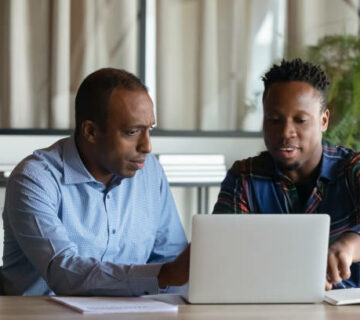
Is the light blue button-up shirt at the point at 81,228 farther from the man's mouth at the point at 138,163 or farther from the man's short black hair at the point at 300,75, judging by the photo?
the man's short black hair at the point at 300,75

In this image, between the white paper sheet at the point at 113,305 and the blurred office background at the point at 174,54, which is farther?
the blurred office background at the point at 174,54

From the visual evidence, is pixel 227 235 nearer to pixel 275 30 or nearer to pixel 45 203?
pixel 45 203

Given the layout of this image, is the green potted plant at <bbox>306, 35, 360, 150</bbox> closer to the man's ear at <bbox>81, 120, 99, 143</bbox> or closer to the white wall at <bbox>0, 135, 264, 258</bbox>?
the white wall at <bbox>0, 135, 264, 258</bbox>

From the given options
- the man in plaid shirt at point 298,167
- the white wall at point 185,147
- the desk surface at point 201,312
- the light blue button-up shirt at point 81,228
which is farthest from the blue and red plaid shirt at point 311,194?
the white wall at point 185,147

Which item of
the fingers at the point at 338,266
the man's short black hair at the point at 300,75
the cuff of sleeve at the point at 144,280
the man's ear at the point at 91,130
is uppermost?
the man's short black hair at the point at 300,75

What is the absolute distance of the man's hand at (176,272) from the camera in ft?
6.52

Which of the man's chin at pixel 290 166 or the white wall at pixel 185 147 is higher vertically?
the man's chin at pixel 290 166

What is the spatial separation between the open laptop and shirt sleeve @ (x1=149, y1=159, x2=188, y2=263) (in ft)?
2.14

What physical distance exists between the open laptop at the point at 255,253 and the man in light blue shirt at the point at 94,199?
365mm

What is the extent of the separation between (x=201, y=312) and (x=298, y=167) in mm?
735

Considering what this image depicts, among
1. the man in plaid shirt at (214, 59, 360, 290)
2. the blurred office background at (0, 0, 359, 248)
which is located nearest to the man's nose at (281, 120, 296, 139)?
the man in plaid shirt at (214, 59, 360, 290)

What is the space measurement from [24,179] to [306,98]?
0.90 m

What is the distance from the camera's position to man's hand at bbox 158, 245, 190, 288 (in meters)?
1.99

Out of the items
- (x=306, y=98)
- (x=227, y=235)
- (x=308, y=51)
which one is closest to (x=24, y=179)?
(x=227, y=235)
